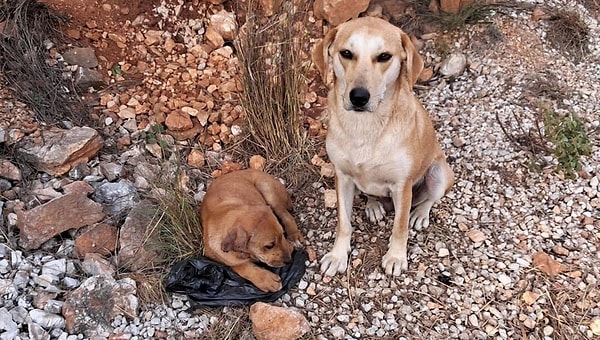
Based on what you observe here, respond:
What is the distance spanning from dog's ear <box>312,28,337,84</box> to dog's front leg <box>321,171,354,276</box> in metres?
0.64

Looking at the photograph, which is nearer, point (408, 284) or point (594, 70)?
point (408, 284)

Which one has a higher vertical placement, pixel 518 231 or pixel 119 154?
pixel 119 154

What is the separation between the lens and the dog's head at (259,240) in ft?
12.1

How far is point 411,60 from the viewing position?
138 inches

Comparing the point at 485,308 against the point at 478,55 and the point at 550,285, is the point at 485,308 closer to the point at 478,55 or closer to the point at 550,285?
the point at 550,285

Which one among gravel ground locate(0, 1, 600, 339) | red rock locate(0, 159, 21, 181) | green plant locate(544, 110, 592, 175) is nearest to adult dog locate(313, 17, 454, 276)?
gravel ground locate(0, 1, 600, 339)

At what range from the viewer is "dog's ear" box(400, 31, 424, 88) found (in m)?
3.48

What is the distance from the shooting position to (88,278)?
12.3 feet

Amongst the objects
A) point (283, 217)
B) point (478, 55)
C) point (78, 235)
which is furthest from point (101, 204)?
point (478, 55)

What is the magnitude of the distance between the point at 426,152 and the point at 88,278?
2063 mm

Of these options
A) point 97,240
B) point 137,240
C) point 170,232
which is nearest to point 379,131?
point 170,232

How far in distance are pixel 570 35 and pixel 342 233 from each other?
288 centimetres

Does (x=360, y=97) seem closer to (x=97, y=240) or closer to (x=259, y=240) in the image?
(x=259, y=240)

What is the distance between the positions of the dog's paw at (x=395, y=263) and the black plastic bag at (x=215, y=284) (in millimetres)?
543
